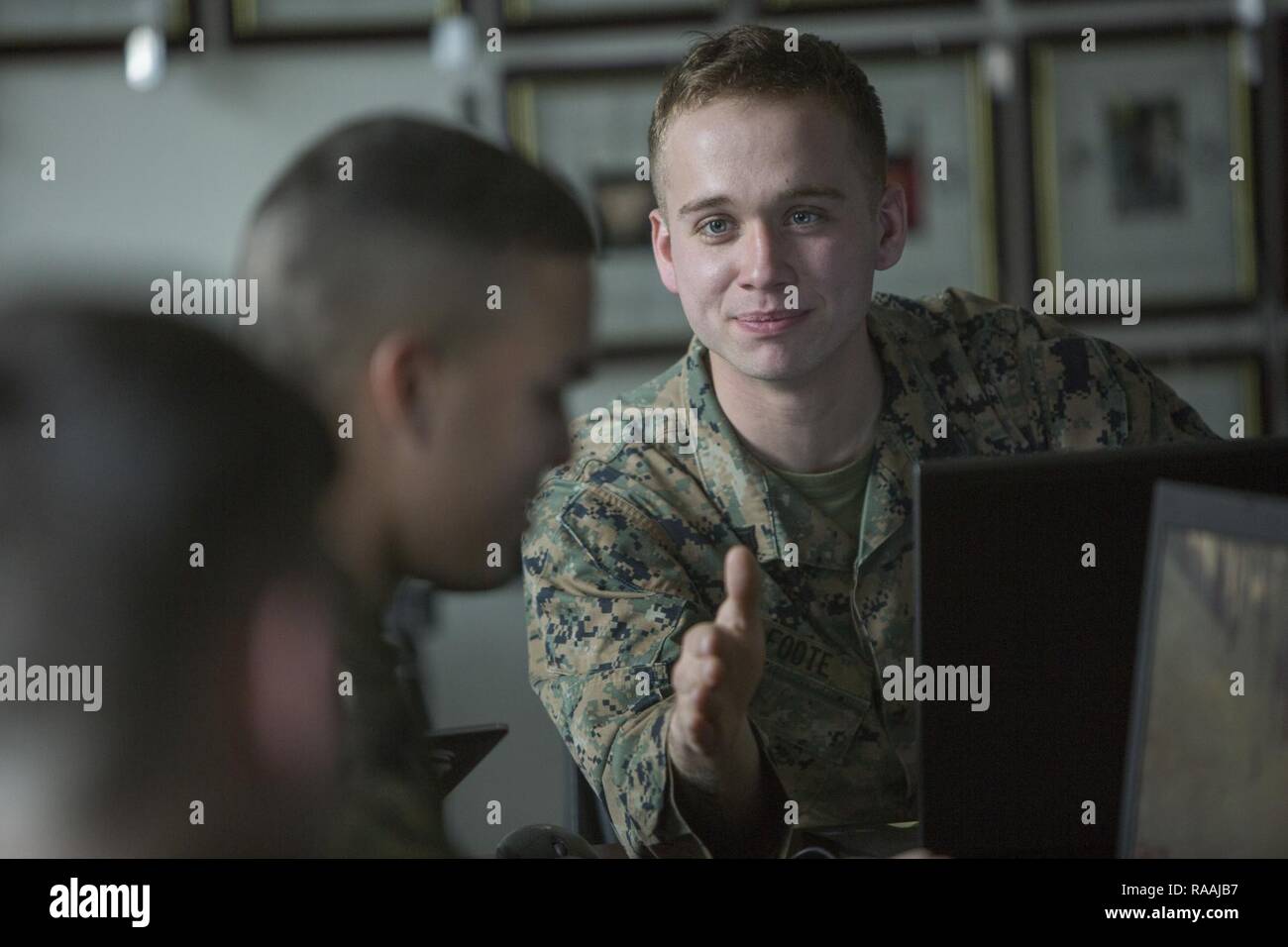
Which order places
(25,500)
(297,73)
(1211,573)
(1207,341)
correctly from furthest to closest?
1. (1207,341)
2. (297,73)
3. (1211,573)
4. (25,500)

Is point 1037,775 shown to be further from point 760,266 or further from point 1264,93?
point 1264,93

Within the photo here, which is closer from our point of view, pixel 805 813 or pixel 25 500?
pixel 25 500

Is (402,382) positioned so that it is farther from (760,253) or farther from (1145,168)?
(1145,168)

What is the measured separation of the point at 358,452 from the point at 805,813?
637mm

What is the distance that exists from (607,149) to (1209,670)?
1.18 meters

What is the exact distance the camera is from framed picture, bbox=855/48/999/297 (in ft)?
5.84

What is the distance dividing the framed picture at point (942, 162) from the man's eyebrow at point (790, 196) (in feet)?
1.57

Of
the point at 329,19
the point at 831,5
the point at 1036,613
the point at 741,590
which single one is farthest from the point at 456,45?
the point at 1036,613

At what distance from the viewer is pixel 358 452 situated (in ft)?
2.73

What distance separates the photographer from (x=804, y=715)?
128 cm

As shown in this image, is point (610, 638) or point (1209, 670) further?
point (610, 638)

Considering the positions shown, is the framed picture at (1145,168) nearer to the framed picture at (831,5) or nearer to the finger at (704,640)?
the framed picture at (831,5)
